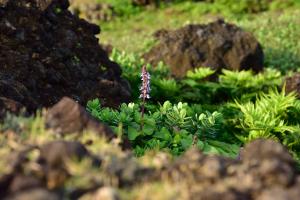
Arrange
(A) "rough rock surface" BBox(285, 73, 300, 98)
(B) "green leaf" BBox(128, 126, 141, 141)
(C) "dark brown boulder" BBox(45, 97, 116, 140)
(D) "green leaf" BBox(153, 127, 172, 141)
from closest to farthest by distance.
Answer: (C) "dark brown boulder" BBox(45, 97, 116, 140)
(B) "green leaf" BBox(128, 126, 141, 141)
(D) "green leaf" BBox(153, 127, 172, 141)
(A) "rough rock surface" BBox(285, 73, 300, 98)

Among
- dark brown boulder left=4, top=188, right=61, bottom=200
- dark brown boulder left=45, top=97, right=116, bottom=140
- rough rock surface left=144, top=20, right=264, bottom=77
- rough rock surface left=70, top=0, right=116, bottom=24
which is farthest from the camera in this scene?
rough rock surface left=70, top=0, right=116, bottom=24

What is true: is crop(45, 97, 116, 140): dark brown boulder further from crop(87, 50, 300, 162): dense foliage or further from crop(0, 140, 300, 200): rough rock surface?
crop(87, 50, 300, 162): dense foliage

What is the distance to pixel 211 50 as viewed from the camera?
51.9 feet

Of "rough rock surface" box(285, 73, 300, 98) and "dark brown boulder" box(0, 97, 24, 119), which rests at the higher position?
"rough rock surface" box(285, 73, 300, 98)

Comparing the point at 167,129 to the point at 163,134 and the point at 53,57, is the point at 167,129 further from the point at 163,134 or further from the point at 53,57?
the point at 53,57

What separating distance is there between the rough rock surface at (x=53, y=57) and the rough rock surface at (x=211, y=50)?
4.65 m

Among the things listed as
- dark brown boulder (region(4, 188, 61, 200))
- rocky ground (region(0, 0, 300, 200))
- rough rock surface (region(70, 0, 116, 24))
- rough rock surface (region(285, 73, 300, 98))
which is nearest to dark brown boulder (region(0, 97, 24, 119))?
rocky ground (region(0, 0, 300, 200))

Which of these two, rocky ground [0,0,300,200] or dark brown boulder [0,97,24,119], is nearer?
rocky ground [0,0,300,200]

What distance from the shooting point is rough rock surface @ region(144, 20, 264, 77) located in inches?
613

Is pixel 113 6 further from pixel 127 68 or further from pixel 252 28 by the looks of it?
pixel 127 68

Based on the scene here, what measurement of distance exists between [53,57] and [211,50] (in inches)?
263

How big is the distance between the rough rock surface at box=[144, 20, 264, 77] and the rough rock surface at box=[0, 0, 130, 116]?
4647mm

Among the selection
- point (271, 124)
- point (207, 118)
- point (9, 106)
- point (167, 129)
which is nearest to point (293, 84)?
point (271, 124)

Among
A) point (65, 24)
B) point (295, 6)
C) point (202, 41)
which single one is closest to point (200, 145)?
point (65, 24)
